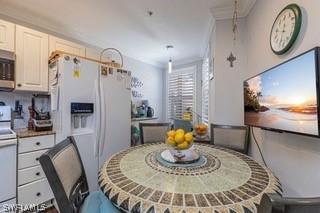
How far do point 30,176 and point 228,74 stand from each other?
2.68m

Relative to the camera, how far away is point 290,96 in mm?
1082

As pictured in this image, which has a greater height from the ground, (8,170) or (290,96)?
(290,96)

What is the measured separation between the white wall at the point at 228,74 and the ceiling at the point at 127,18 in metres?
0.22

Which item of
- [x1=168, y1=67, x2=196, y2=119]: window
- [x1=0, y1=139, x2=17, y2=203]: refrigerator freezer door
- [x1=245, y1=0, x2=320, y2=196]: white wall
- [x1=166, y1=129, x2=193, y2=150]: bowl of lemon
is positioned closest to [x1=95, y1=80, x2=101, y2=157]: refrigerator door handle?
[x1=0, y1=139, x2=17, y2=203]: refrigerator freezer door

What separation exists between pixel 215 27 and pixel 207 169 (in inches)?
77.9

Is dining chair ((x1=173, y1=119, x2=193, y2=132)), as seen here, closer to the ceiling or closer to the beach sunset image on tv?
the ceiling

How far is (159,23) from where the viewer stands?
251cm

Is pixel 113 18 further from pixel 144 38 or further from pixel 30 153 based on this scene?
pixel 30 153

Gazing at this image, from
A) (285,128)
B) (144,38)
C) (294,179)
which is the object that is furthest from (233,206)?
(144,38)

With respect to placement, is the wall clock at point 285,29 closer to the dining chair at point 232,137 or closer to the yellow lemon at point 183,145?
the dining chair at point 232,137

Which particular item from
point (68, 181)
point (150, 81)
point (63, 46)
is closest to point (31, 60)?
point (63, 46)

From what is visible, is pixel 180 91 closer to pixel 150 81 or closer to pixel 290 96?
pixel 150 81

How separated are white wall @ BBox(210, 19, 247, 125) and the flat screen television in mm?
669

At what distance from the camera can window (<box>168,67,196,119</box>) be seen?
425 centimetres
